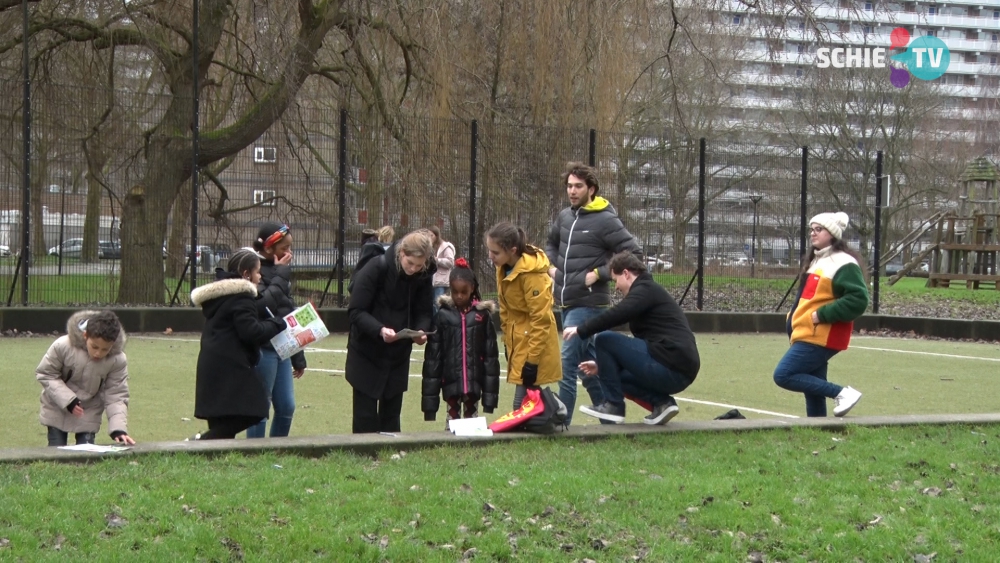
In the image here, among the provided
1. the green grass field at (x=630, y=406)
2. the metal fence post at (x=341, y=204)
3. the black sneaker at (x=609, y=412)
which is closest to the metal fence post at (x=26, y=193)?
the green grass field at (x=630, y=406)

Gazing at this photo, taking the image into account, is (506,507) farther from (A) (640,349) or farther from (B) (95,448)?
(A) (640,349)

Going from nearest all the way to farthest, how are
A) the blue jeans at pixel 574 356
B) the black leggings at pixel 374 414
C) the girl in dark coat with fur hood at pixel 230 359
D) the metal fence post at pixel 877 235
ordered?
1. the girl in dark coat with fur hood at pixel 230 359
2. the black leggings at pixel 374 414
3. the blue jeans at pixel 574 356
4. the metal fence post at pixel 877 235

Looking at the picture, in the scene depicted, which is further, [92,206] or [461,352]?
[92,206]

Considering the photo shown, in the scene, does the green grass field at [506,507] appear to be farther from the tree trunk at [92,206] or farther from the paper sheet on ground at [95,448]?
the tree trunk at [92,206]

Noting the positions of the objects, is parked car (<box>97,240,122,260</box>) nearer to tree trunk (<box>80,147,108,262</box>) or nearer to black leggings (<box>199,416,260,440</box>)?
tree trunk (<box>80,147,108,262</box>)

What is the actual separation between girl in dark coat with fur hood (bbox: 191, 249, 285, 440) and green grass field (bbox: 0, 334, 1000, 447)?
43.8 inches

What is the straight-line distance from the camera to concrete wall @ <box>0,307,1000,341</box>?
1475 centimetres

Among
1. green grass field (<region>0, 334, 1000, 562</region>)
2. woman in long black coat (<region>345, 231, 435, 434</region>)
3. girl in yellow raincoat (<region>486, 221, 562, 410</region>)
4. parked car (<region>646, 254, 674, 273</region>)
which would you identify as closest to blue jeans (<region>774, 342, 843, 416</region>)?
green grass field (<region>0, 334, 1000, 562</region>)

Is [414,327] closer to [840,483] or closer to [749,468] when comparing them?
[749,468]

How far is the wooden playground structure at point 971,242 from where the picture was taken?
32906mm

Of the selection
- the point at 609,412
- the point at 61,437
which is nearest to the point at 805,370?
the point at 609,412

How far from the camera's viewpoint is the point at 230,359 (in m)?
6.91

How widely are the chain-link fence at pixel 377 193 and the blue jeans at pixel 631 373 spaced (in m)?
9.30

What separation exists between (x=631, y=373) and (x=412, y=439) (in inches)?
63.5
